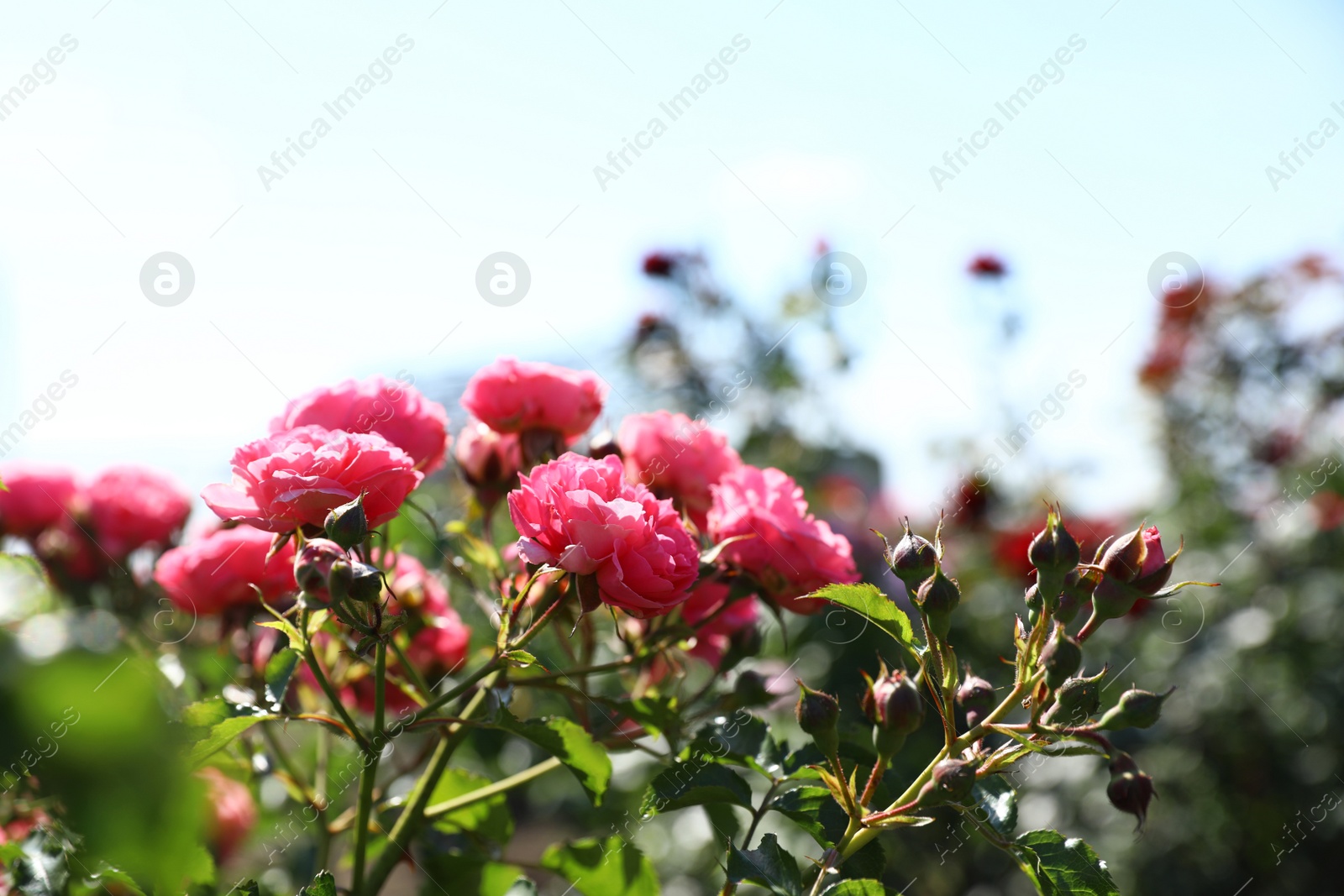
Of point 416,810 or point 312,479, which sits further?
point 416,810

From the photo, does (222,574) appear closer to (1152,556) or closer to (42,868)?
(42,868)

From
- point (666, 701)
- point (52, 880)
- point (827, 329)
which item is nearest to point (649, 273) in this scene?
point (827, 329)

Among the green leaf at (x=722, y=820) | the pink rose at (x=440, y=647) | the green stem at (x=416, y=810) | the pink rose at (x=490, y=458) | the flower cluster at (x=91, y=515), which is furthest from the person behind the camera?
the flower cluster at (x=91, y=515)

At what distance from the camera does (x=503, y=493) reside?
138 centimetres

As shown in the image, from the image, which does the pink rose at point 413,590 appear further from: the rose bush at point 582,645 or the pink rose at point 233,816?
the pink rose at point 233,816

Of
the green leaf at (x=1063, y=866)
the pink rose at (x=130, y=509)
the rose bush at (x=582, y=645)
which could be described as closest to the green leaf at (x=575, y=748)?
the rose bush at (x=582, y=645)

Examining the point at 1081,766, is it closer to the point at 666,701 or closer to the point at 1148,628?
the point at 1148,628

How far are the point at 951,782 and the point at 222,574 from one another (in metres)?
1.08

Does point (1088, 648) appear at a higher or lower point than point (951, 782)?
lower

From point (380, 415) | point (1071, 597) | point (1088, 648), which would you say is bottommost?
point (1088, 648)

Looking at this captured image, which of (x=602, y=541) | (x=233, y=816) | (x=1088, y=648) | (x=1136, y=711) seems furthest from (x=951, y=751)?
(x=1088, y=648)

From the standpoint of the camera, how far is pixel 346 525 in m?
0.94

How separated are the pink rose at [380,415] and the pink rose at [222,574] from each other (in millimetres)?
326

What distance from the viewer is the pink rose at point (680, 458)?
134cm
